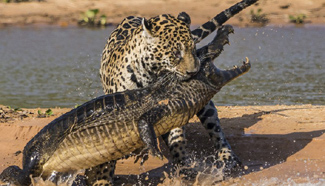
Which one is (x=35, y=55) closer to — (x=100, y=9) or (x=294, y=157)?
(x=100, y=9)

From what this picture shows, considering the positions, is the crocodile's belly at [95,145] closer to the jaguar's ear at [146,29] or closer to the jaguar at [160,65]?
the jaguar at [160,65]

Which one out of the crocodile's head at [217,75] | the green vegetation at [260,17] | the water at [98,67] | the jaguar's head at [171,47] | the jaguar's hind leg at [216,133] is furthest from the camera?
the green vegetation at [260,17]

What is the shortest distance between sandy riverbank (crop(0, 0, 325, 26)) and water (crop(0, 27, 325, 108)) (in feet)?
6.99

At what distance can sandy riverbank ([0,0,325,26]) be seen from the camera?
78.0 ft

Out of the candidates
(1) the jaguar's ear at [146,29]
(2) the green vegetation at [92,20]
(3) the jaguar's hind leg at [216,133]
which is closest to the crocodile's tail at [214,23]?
(3) the jaguar's hind leg at [216,133]

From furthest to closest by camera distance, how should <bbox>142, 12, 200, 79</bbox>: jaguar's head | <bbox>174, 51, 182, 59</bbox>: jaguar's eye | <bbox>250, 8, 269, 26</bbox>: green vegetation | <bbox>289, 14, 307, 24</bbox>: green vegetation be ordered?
<bbox>250, 8, 269, 26</bbox>: green vegetation → <bbox>289, 14, 307, 24</bbox>: green vegetation → <bbox>174, 51, 182, 59</bbox>: jaguar's eye → <bbox>142, 12, 200, 79</bbox>: jaguar's head

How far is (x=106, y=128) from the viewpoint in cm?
538

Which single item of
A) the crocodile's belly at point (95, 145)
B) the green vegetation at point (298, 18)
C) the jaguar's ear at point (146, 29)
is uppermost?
the jaguar's ear at point (146, 29)

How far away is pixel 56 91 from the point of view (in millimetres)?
12125

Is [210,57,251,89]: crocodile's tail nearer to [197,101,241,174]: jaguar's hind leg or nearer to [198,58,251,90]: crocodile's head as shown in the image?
[198,58,251,90]: crocodile's head

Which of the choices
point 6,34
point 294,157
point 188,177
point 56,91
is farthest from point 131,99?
point 6,34

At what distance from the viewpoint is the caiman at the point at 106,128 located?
17.6 ft

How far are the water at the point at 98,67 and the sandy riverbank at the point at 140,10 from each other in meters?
2.13

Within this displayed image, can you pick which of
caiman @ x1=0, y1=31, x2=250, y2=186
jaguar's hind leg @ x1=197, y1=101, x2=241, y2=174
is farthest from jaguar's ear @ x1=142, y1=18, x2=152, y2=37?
jaguar's hind leg @ x1=197, y1=101, x2=241, y2=174
